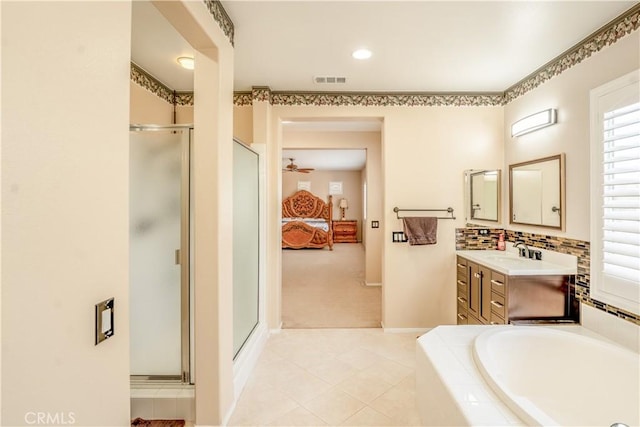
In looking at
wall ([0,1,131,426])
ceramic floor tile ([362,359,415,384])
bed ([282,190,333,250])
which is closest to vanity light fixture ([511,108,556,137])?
ceramic floor tile ([362,359,415,384])

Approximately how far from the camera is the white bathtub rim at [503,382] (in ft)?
3.64

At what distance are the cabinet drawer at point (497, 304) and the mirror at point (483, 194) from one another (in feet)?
3.25

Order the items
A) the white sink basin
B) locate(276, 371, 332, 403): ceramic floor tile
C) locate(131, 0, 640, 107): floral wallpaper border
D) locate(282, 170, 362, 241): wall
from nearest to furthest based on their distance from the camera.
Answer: locate(276, 371, 332, 403): ceramic floor tile
the white sink basin
locate(131, 0, 640, 107): floral wallpaper border
locate(282, 170, 362, 241): wall

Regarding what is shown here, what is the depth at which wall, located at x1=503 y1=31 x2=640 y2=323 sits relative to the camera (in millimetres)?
1854

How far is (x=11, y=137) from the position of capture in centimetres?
59

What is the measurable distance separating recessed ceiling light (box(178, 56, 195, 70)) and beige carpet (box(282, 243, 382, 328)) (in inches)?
109

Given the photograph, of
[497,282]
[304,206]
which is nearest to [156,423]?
[497,282]

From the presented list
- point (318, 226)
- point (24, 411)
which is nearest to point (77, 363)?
point (24, 411)

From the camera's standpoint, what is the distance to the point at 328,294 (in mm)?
4508

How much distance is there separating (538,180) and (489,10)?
151 cm

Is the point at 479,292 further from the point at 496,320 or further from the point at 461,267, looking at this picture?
the point at 461,267

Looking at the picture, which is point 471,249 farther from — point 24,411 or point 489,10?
point 24,411

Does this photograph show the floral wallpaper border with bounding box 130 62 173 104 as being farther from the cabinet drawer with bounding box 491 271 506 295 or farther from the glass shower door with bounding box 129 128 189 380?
the cabinet drawer with bounding box 491 271 506 295

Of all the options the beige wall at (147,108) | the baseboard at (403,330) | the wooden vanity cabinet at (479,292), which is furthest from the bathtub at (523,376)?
the beige wall at (147,108)
